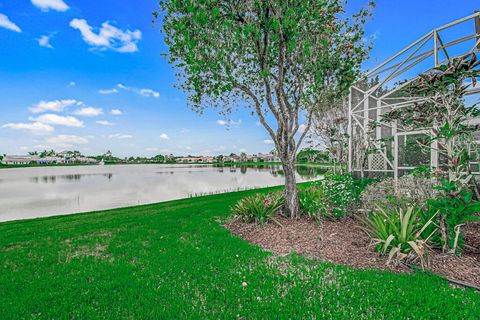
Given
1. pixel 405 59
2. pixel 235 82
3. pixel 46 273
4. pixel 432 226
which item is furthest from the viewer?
pixel 405 59

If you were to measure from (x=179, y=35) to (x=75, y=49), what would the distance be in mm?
14937

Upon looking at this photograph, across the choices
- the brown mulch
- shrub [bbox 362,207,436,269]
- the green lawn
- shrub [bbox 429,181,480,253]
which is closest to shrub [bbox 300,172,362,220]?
the brown mulch

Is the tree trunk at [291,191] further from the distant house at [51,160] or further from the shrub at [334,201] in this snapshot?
the distant house at [51,160]

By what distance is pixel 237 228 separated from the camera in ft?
19.8

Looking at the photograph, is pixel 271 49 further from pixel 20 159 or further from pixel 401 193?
pixel 20 159

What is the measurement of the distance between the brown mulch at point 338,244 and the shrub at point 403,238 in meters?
0.17

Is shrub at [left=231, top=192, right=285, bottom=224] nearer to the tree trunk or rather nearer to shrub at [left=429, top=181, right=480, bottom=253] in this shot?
the tree trunk

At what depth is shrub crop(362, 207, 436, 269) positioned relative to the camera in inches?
139

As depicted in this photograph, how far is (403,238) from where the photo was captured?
372 centimetres

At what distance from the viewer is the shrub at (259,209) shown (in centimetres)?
614

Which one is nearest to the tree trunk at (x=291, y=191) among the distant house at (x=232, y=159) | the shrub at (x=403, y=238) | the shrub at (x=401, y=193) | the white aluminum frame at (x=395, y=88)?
the shrub at (x=401, y=193)

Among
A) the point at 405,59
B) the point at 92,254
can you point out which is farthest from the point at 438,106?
the point at 405,59

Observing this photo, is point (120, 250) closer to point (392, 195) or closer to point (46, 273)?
point (46, 273)

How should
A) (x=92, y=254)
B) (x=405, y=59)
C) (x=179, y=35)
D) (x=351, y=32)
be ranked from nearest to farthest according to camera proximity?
(x=92, y=254) → (x=179, y=35) → (x=351, y=32) → (x=405, y=59)
